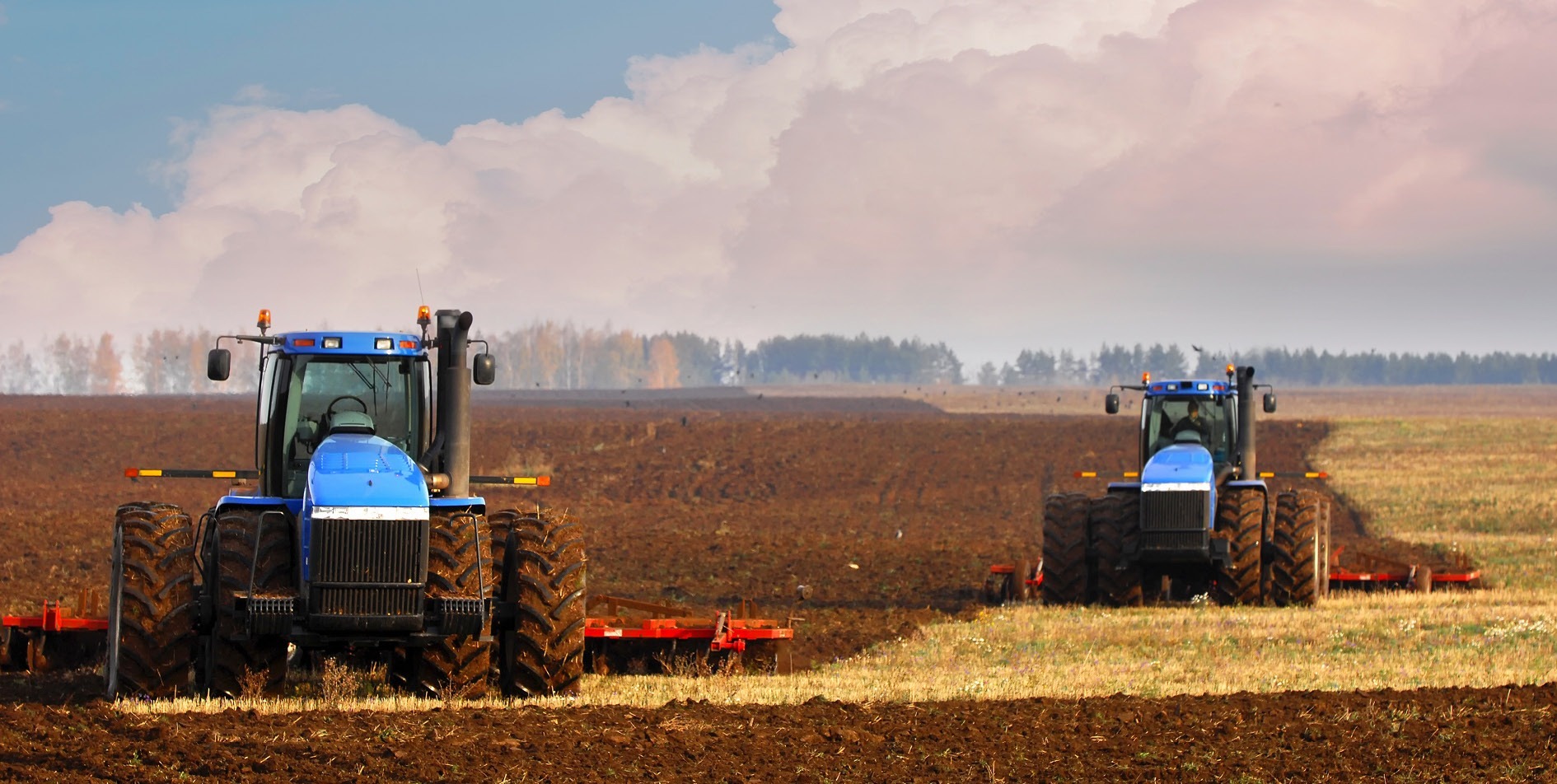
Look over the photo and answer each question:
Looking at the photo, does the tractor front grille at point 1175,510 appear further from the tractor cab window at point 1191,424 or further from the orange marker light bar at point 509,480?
the orange marker light bar at point 509,480

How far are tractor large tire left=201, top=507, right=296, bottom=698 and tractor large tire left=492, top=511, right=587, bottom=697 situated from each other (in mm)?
1615

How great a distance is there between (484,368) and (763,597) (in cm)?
1338

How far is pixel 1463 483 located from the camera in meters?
49.8

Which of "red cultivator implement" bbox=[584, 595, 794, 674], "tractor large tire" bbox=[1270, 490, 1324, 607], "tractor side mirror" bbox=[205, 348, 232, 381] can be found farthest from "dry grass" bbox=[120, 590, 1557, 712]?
"tractor side mirror" bbox=[205, 348, 232, 381]

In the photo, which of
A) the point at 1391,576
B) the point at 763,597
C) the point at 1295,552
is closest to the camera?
the point at 1295,552

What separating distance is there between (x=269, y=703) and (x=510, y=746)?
100 inches

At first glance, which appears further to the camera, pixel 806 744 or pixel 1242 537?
pixel 1242 537

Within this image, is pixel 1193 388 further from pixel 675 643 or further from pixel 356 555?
pixel 356 555

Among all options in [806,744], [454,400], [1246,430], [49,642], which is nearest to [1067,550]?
[1246,430]

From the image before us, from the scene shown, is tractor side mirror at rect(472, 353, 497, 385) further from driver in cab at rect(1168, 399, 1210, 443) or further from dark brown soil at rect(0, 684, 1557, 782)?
driver in cab at rect(1168, 399, 1210, 443)

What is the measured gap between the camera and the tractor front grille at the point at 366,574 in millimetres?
12398

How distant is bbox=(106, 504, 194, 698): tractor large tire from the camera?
42.0ft

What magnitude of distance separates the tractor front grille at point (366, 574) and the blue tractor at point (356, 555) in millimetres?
11

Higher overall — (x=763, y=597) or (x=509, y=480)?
(x=509, y=480)
